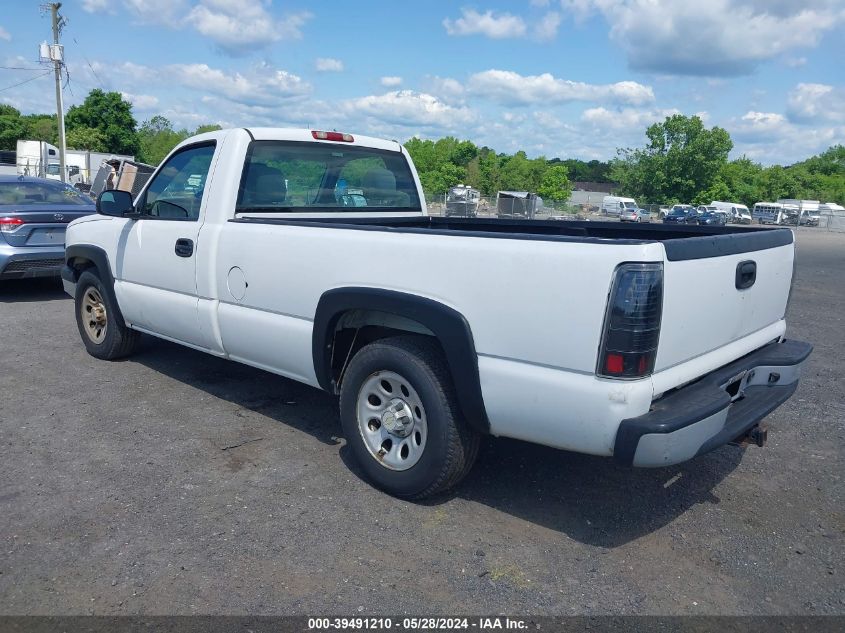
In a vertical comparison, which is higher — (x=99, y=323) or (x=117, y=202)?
(x=117, y=202)

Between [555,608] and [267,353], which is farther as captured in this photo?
[267,353]

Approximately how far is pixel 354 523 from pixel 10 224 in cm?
751

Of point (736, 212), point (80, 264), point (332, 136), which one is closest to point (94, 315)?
point (80, 264)

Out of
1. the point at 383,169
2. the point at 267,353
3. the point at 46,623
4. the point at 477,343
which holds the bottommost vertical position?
the point at 46,623

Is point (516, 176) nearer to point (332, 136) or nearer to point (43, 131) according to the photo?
point (43, 131)

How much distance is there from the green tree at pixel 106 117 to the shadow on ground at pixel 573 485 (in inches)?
2741

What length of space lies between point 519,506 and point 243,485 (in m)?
1.55

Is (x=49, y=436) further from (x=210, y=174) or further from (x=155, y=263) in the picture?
(x=210, y=174)

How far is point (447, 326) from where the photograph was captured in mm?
3404

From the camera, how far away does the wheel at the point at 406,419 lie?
11.7 ft

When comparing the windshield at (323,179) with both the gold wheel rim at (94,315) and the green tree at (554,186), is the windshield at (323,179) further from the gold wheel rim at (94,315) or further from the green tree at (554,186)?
the green tree at (554,186)

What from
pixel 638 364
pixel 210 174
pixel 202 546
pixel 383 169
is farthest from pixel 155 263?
pixel 638 364

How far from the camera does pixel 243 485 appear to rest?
4.04 metres

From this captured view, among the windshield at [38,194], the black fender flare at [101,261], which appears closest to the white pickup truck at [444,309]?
the black fender flare at [101,261]
